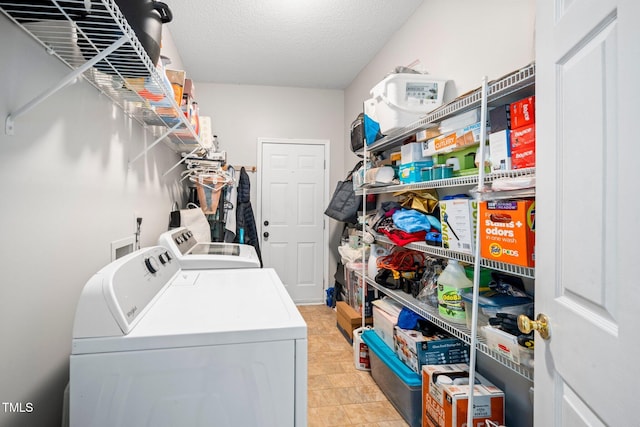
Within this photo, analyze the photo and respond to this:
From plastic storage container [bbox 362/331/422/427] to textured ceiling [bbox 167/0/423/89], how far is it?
246 centimetres

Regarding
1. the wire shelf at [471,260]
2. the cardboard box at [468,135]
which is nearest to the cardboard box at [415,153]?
the cardboard box at [468,135]

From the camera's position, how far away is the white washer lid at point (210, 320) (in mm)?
803

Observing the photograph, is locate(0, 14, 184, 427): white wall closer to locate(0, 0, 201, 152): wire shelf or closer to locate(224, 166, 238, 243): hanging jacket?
locate(0, 0, 201, 152): wire shelf

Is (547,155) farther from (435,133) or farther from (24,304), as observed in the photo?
(24,304)

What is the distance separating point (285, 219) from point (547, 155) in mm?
3388

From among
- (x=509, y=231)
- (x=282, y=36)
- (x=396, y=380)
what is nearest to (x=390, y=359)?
(x=396, y=380)

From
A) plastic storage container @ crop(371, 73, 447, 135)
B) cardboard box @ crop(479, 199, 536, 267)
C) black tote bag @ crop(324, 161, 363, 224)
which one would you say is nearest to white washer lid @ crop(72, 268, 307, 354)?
cardboard box @ crop(479, 199, 536, 267)

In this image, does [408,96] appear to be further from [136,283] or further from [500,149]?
[136,283]

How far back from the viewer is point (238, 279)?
142 cm

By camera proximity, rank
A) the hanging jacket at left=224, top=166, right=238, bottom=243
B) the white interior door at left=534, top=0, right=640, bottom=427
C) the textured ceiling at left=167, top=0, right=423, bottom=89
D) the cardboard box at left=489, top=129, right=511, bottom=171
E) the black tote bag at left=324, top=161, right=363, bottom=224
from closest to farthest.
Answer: the white interior door at left=534, top=0, right=640, bottom=427
the cardboard box at left=489, top=129, right=511, bottom=171
the textured ceiling at left=167, top=0, right=423, bottom=89
the black tote bag at left=324, top=161, right=363, bottom=224
the hanging jacket at left=224, top=166, right=238, bottom=243

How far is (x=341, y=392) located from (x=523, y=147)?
1832 mm

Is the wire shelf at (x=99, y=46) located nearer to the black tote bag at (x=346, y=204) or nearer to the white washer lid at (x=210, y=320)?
the white washer lid at (x=210, y=320)

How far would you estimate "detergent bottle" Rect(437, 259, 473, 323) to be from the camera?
156 centimetres

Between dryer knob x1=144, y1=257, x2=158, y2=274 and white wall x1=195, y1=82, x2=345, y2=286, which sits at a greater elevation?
white wall x1=195, y1=82, x2=345, y2=286
